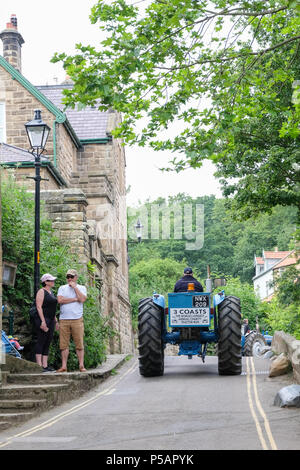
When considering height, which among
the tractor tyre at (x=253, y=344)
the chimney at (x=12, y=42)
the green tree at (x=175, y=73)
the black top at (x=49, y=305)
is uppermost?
the chimney at (x=12, y=42)

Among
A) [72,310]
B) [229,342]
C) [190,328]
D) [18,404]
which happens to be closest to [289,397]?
[18,404]

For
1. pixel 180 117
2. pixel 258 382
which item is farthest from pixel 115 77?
pixel 258 382

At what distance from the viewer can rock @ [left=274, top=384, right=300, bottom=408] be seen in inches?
387

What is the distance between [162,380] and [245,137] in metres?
10.4

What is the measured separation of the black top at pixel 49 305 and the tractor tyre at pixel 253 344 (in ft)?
43.8

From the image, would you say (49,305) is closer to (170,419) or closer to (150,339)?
(150,339)

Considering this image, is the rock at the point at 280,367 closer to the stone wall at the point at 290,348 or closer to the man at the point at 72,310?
the stone wall at the point at 290,348

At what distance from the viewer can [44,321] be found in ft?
41.3

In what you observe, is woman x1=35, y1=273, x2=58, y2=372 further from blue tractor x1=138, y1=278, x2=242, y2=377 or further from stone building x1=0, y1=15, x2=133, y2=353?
stone building x1=0, y1=15, x2=133, y2=353

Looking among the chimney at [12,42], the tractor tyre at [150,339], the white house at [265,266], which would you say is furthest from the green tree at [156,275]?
the tractor tyre at [150,339]

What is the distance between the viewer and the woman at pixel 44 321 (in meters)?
12.7

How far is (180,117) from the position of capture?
41.4ft

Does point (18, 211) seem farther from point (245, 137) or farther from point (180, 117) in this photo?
point (245, 137)

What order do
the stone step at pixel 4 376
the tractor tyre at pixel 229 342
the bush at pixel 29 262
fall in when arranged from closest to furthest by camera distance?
the stone step at pixel 4 376 → the tractor tyre at pixel 229 342 → the bush at pixel 29 262
